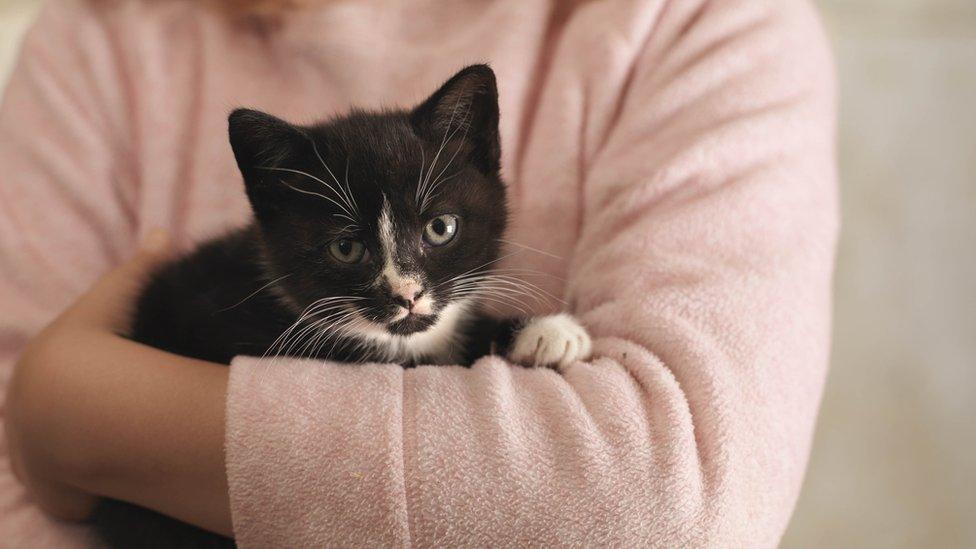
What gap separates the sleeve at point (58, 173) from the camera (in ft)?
3.89

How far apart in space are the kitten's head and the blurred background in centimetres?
97

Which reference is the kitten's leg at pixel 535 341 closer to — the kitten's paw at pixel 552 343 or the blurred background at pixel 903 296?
the kitten's paw at pixel 552 343

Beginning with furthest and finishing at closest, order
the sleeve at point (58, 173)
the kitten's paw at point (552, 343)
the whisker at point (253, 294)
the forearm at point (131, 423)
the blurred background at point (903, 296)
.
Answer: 1. the blurred background at point (903, 296)
2. the sleeve at point (58, 173)
3. the whisker at point (253, 294)
4. the kitten's paw at point (552, 343)
5. the forearm at point (131, 423)

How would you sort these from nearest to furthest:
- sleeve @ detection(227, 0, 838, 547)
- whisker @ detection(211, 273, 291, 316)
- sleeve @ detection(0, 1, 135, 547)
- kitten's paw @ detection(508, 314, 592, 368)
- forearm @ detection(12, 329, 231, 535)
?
sleeve @ detection(227, 0, 838, 547), forearm @ detection(12, 329, 231, 535), kitten's paw @ detection(508, 314, 592, 368), whisker @ detection(211, 273, 291, 316), sleeve @ detection(0, 1, 135, 547)

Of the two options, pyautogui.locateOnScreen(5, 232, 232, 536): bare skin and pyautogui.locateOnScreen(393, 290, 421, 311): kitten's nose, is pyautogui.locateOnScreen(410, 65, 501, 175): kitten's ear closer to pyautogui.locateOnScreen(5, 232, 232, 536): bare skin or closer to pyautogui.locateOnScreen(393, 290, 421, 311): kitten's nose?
pyautogui.locateOnScreen(393, 290, 421, 311): kitten's nose

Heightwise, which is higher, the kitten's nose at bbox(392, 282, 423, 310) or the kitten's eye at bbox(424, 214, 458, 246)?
the kitten's eye at bbox(424, 214, 458, 246)

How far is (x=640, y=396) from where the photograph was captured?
76 cm

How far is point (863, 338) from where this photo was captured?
149 cm

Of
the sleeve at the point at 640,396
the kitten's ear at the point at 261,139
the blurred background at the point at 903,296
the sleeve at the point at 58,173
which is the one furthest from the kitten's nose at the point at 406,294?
the blurred background at the point at 903,296

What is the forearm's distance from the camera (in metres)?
0.80

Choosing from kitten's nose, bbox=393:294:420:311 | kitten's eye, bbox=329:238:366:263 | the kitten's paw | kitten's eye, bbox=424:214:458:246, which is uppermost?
kitten's eye, bbox=424:214:458:246

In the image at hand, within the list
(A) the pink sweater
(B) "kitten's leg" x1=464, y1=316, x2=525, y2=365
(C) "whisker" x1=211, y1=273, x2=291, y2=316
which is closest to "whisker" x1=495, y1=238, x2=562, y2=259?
(A) the pink sweater

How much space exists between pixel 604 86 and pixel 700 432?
0.63 metres

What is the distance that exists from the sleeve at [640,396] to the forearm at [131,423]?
3.9 inches
